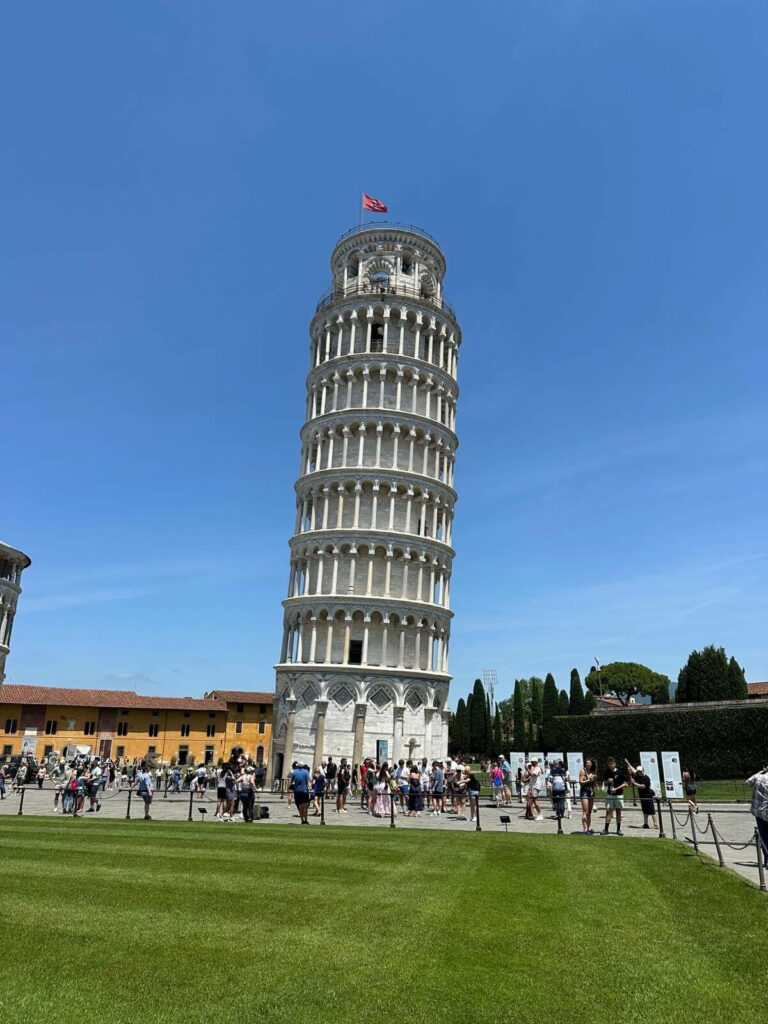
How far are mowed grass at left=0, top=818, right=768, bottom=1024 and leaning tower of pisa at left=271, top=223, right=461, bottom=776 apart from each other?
3287cm

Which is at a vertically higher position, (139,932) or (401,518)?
(401,518)

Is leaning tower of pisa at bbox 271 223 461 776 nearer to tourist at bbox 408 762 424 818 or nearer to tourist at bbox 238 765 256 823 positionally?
tourist at bbox 408 762 424 818

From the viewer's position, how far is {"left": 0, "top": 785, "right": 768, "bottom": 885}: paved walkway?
2069 centimetres

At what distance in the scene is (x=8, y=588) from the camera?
247ft

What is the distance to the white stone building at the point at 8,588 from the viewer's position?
243 ft

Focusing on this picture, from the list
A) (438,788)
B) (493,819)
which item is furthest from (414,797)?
(493,819)

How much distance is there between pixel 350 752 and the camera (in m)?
48.1

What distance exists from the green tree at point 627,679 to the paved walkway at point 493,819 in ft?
254

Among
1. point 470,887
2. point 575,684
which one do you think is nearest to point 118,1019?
point 470,887

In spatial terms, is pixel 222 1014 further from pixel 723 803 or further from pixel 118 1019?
pixel 723 803

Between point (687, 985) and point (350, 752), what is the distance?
41.9m

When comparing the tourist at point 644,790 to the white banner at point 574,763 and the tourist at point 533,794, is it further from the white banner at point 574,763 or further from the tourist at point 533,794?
the white banner at point 574,763

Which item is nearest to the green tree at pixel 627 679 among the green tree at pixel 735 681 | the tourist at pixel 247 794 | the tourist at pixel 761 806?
the green tree at pixel 735 681

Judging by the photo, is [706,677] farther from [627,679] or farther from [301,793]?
[301,793]
